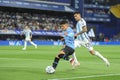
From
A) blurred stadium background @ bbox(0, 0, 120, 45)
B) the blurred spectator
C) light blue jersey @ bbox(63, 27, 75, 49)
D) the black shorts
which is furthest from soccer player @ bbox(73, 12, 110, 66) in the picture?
→ the blurred spectator

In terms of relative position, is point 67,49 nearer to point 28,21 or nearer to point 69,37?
point 69,37

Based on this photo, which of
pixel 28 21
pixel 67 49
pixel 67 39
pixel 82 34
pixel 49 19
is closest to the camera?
pixel 67 49

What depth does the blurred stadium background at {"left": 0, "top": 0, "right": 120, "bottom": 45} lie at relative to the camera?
2210 inches

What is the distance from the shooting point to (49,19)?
6391 cm

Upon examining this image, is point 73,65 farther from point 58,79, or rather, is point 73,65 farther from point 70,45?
point 58,79

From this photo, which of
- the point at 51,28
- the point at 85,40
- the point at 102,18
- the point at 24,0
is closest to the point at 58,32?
the point at 51,28

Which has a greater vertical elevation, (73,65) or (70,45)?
(70,45)

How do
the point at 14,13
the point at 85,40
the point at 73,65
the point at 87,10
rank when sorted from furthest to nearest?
the point at 87,10 → the point at 14,13 → the point at 85,40 → the point at 73,65

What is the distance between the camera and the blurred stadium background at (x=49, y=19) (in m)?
56.1

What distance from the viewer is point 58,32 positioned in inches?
2415

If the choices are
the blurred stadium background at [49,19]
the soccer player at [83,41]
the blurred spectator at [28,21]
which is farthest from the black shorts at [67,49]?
the blurred spectator at [28,21]

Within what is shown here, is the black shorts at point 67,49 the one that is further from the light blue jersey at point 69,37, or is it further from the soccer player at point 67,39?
the light blue jersey at point 69,37

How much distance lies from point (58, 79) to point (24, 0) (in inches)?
1877

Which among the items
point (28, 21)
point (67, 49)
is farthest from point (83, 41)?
point (28, 21)
